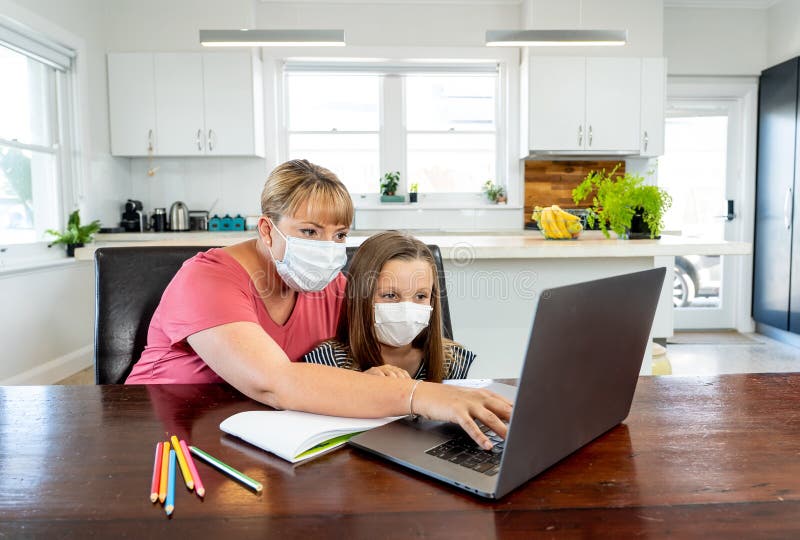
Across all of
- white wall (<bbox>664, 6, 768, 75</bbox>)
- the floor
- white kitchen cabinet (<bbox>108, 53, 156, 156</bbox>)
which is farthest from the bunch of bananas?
white kitchen cabinet (<bbox>108, 53, 156, 156</bbox>)

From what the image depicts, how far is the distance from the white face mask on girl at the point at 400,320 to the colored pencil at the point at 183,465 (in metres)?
0.56

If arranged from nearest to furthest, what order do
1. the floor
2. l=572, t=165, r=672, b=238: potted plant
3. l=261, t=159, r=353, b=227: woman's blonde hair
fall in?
1. l=261, t=159, r=353, b=227: woman's blonde hair
2. l=572, t=165, r=672, b=238: potted plant
3. the floor

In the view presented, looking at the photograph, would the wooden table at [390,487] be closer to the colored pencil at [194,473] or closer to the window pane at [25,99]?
the colored pencil at [194,473]

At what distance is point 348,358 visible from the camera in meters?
1.25

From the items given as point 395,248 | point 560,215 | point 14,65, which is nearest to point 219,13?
point 14,65

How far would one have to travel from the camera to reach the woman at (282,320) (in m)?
0.84

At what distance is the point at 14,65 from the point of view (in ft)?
11.6

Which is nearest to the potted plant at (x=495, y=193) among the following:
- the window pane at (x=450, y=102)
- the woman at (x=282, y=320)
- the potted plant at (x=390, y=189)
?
the window pane at (x=450, y=102)

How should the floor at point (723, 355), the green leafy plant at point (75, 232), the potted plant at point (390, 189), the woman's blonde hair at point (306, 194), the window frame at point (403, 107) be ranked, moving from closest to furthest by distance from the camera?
1. the woman's blonde hair at point (306, 194)
2. the green leafy plant at point (75, 232)
3. the floor at point (723, 355)
4. the window frame at point (403, 107)
5. the potted plant at point (390, 189)

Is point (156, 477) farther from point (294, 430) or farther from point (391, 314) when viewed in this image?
point (391, 314)

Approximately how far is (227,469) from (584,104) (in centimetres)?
449

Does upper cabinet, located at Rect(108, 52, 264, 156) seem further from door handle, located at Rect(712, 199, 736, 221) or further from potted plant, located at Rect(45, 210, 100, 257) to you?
door handle, located at Rect(712, 199, 736, 221)

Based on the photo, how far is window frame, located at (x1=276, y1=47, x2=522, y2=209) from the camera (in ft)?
15.9

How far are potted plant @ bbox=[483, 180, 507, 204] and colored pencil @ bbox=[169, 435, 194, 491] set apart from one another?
4.46 meters
